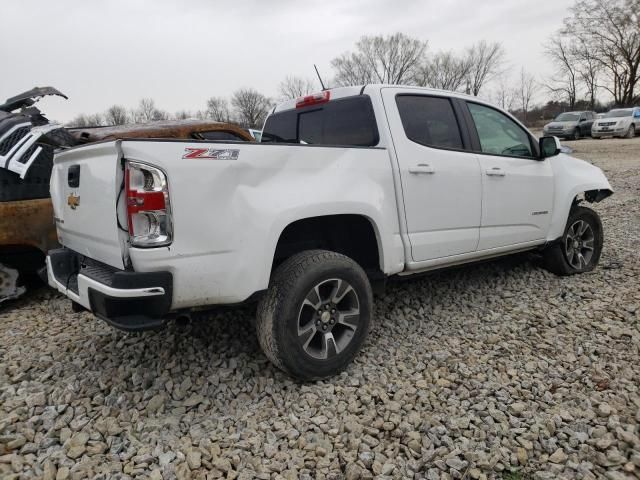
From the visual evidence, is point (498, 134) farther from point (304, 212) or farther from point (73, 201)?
point (73, 201)

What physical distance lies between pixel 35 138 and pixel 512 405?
14.4 feet

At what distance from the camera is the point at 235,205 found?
7.60 ft

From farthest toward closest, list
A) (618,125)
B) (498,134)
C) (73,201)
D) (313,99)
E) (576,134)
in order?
(576,134), (618,125), (498,134), (313,99), (73,201)

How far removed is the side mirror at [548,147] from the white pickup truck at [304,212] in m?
0.01

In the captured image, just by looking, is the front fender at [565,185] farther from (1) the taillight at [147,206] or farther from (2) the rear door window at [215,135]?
(1) the taillight at [147,206]

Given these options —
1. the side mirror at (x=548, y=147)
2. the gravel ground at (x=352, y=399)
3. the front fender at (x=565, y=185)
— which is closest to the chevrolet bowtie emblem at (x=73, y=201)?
the gravel ground at (x=352, y=399)

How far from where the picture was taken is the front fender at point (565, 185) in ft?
14.2

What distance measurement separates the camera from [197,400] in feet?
8.68

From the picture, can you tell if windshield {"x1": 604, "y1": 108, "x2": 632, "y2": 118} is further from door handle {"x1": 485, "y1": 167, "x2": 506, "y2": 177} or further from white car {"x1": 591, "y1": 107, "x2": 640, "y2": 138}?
door handle {"x1": 485, "y1": 167, "x2": 506, "y2": 177}

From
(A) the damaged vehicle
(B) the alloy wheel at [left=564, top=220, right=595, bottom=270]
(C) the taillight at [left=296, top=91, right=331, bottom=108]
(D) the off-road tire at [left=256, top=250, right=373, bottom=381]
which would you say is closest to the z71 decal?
(D) the off-road tire at [left=256, top=250, right=373, bottom=381]

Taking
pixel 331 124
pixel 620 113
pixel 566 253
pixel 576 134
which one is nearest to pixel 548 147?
pixel 566 253

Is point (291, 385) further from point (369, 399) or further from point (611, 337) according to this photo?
point (611, 337)

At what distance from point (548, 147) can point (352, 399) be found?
3057mm

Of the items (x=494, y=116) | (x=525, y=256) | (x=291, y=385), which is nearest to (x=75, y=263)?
Answer: (x=291, y=385)
